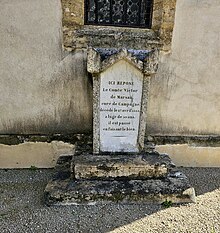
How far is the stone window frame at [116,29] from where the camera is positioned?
4.46 m

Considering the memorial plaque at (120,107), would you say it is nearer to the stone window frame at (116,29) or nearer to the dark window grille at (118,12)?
the stone window frame at (116,29)

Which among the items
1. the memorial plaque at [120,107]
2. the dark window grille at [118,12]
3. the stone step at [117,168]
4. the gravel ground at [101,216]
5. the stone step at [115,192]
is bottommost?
the gravel ground at [101,216]

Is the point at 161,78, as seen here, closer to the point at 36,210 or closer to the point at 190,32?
the point at 190,32

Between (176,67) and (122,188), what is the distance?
6.89 ft

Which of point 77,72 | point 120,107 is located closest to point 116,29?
point 77,72

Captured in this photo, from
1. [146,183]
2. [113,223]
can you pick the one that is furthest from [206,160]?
[113,223]

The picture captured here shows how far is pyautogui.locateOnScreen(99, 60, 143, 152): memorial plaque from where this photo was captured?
4.33 m

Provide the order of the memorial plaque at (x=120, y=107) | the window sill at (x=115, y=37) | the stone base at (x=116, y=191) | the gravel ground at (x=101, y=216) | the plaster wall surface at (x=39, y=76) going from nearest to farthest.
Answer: the gravel ground at (x=101, y=216), the stone base at (x=116, y=191), the memorial plaque at (x=120, y=107), the plaster wall surface at (x=39, y=76), the window sill at (x=115, y=37)

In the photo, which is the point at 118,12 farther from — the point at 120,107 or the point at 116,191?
the point at 116,191

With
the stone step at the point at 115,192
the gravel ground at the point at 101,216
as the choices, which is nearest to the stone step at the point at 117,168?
the stone step at the point at 115,192

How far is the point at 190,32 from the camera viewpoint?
4676mm

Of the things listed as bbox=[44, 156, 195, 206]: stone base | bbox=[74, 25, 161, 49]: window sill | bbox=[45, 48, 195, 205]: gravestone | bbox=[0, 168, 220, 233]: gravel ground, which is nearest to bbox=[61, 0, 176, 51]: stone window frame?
bbox=[74, 25, 161, 49]: window sill

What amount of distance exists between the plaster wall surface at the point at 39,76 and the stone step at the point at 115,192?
1.13 meters

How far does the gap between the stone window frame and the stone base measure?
2.04 m
